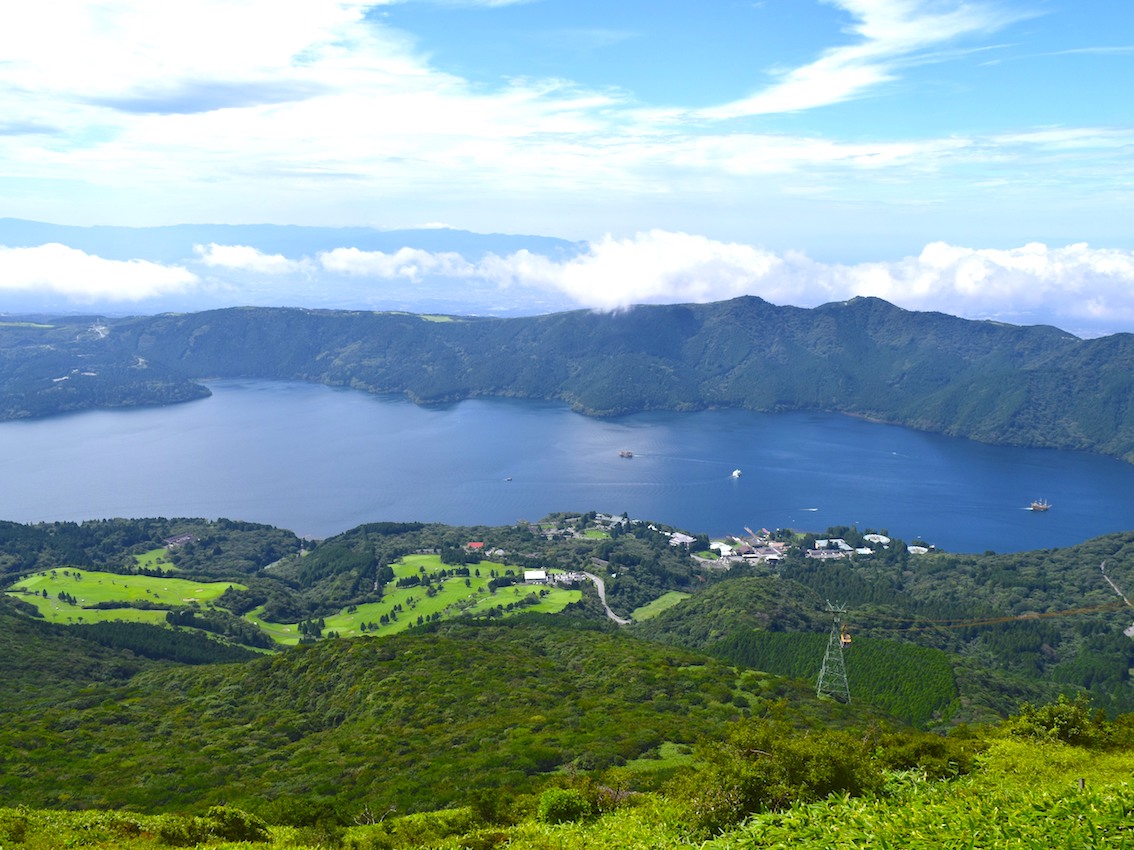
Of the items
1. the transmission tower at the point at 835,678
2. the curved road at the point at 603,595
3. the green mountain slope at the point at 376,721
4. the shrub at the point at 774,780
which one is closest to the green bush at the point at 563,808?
the shrub at the point at 774,780

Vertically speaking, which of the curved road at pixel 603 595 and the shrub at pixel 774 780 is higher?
the shrub at pixel 774 780

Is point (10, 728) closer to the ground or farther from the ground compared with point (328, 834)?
closer to the ground

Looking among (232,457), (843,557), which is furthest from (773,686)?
(232,457)

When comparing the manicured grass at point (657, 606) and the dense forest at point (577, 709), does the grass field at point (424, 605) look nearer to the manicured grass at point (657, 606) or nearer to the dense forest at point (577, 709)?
the dense forest at point (577, 709)

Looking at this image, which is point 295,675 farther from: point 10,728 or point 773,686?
point 773,686

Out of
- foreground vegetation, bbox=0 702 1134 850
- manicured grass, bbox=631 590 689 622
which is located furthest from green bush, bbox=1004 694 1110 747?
manicured grass, bbox=631 590 689 622

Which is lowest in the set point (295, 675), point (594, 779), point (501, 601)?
point (501, 601)
